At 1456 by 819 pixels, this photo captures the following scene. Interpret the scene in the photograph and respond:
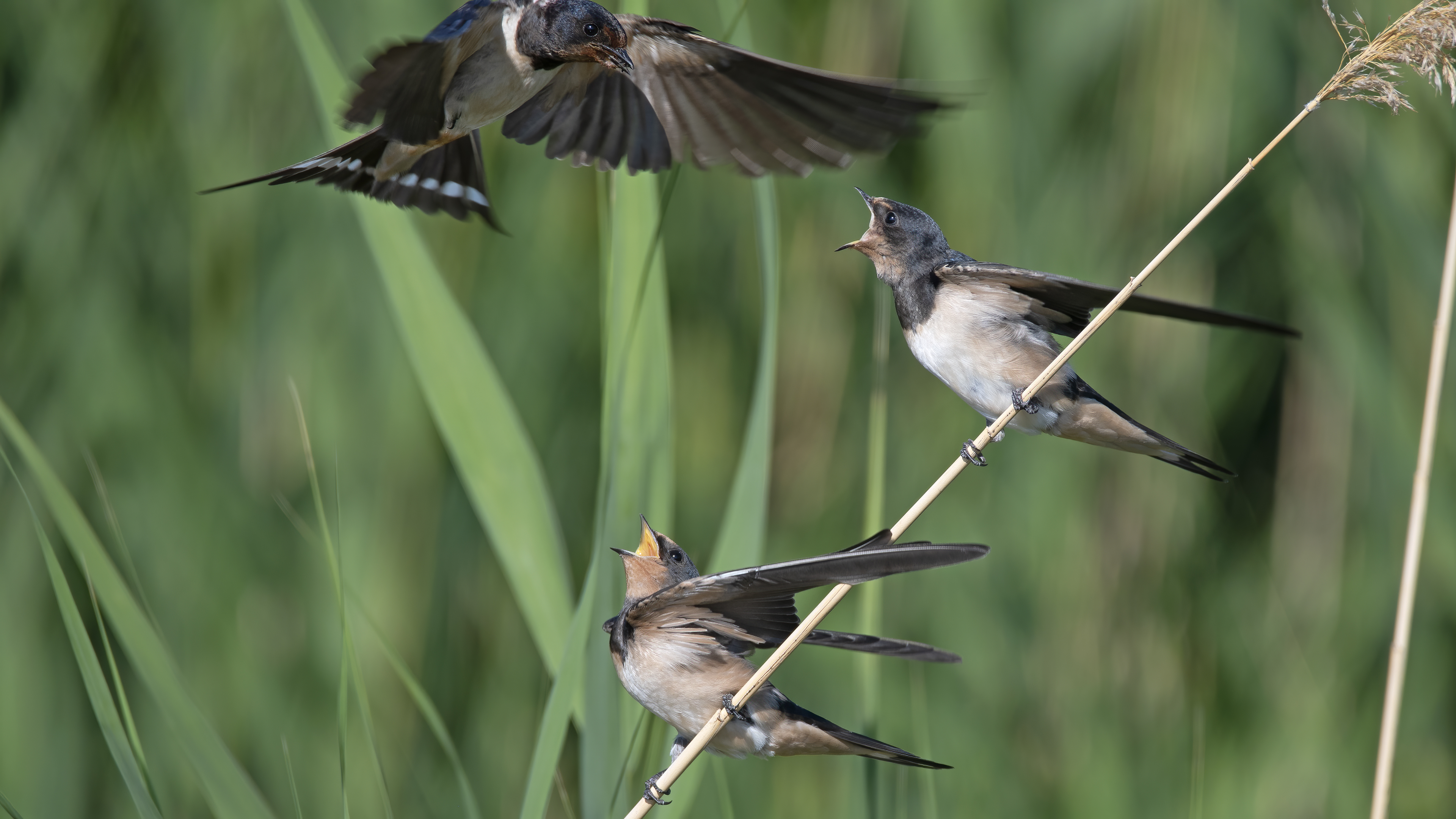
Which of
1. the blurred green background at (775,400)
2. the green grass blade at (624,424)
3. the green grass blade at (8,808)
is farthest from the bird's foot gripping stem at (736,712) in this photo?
the blurred green background at (775,400)

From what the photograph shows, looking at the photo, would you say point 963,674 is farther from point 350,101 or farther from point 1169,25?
point 350,101

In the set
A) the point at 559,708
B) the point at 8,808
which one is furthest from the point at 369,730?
the point at 8,808

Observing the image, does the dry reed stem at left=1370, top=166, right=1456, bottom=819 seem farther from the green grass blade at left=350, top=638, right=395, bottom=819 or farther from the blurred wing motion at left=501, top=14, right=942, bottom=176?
the green grass blade at left=350, top=638, right=395, bottom=819

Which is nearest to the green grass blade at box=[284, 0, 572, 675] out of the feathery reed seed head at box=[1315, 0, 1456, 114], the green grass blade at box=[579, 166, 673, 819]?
the green grass blade at box=[579, 166, 673, 819]

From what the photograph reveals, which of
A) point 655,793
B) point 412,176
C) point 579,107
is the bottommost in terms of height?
point 655,793

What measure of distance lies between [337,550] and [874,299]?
173 cm

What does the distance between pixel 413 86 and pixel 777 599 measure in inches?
22.1

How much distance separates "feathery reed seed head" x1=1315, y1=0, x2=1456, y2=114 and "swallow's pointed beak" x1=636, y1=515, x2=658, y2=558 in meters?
0.84

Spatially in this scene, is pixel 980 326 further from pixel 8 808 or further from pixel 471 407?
pixel 8 808

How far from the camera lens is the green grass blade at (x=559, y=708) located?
1.14m

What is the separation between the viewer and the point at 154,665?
1149mm

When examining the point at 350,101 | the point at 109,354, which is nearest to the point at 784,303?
the point at 109,354

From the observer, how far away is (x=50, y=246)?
8.24ft

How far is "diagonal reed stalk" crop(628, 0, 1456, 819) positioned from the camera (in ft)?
3.07
